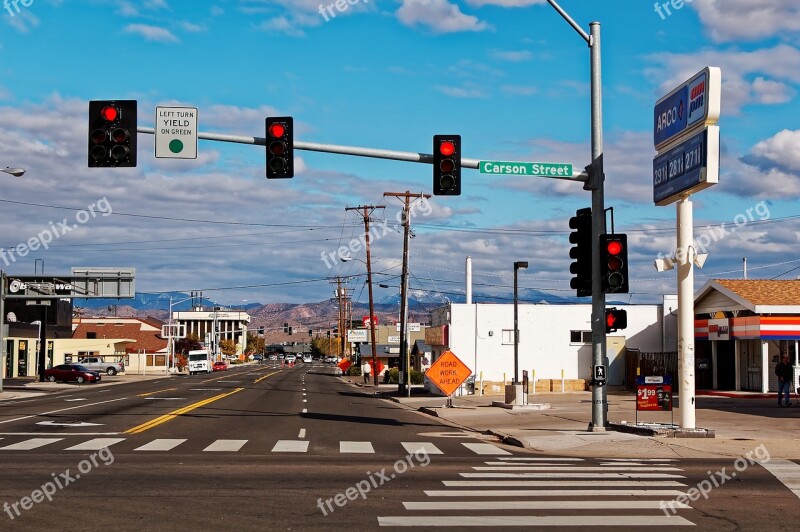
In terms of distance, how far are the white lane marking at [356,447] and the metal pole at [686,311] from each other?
7.22m

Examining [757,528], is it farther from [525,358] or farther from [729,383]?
[525,358]

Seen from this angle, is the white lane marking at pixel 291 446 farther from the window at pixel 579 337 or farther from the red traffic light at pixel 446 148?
the window at pixel 579 337

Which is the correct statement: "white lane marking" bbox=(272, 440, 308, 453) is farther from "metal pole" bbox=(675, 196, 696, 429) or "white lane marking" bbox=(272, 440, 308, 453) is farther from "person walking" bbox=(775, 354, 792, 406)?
"person walking" bbox=(775, 354, 792, 406)

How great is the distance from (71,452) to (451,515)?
31.9 feet

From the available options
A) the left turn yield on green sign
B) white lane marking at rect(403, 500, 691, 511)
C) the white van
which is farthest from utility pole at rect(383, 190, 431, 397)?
the white van

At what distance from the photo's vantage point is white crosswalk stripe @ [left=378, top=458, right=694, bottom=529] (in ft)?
35.2

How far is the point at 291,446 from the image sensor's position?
65.3ft

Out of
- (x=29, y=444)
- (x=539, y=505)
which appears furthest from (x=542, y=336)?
(x=539, y=505)

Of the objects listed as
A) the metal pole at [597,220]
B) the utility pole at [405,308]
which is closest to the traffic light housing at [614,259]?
the metal pole at [597,220]

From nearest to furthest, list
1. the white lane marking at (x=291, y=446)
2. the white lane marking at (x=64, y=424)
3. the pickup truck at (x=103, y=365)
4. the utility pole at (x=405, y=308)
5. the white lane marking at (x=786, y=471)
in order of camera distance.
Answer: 1. the white lane marking at (x=786, y=471)
2. the white lane marking at (x=291, y=446)
3. the white lane marking at (x=64, y=424)
4. the utility pole at (x=405, y=308)
5. the pickup truck at (x=103, y=365)

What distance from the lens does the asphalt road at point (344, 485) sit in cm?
1078

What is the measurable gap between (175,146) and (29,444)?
697 centimetres

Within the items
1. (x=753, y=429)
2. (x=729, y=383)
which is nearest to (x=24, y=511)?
(x=753, y=429)

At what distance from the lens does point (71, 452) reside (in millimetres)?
17906
